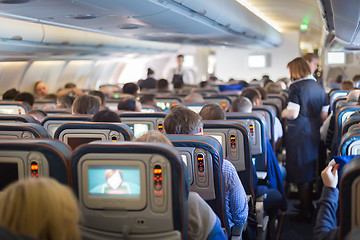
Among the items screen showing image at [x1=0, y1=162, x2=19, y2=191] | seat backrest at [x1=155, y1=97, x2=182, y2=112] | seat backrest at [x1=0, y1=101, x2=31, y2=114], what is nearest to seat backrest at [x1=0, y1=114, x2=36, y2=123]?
screen showing image at [x1=0, y1=162, x2=19, y2=191]

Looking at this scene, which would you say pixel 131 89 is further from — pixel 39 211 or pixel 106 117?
pixel 39 211

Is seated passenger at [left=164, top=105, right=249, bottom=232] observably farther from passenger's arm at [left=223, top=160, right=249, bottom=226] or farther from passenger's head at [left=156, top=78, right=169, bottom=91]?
passenger's head at [left=156, top=78, right=169, bottom=91]

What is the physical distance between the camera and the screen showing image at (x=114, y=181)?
3.01m

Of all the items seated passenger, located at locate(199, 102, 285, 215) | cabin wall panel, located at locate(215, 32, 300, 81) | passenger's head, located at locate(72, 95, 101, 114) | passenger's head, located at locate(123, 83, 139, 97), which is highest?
cabin wall panel, located at locate(215, 32, 300, 81)

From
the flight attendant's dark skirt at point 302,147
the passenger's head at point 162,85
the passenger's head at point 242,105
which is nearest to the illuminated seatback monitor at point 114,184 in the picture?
the passenger's head at point 242,105

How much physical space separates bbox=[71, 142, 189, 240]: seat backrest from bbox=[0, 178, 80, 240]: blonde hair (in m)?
0.89

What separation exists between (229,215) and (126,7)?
4.34 metres

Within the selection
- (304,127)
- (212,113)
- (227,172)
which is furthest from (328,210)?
(304,127)

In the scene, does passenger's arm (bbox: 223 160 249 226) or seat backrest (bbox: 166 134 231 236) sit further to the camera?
passenger's arm (bbox: 223 160 249 226)

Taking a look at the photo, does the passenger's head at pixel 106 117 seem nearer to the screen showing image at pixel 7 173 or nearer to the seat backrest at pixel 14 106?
the screen showing image at pixel 7 173

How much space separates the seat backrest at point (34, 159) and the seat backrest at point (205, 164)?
3.31ft

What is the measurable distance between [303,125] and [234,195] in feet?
9.97

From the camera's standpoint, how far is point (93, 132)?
15.4 feet

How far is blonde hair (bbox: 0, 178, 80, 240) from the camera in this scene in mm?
2084
